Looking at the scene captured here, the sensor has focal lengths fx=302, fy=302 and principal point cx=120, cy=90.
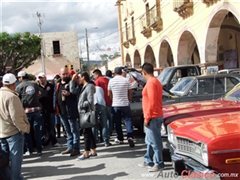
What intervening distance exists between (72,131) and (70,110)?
18.0 inches

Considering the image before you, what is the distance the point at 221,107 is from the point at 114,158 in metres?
2.42

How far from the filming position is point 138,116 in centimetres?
792

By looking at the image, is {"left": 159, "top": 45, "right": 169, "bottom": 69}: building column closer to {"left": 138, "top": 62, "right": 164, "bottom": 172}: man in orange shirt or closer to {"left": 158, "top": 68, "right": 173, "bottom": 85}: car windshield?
{"left": 158, "top": 68, "right": 173, "bottom": 85}: car windshield

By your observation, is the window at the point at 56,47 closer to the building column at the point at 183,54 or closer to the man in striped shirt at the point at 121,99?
the building column at the point at 183,54

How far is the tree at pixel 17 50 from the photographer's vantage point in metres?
30.8

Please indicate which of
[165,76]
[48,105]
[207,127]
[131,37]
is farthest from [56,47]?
[207,127]

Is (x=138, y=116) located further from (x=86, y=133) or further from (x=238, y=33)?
(x=238, y=33)

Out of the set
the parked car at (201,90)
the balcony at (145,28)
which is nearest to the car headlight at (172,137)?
the parked car at (201,90)

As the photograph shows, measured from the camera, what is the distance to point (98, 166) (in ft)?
18.9

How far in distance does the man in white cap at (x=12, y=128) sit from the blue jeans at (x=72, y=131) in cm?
198

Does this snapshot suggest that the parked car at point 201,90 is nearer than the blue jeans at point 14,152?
No

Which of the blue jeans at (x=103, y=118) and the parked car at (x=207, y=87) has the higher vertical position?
the parked car at (x=207, y=87)

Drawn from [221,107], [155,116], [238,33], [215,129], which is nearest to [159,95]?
[155,116]

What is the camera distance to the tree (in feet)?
101
